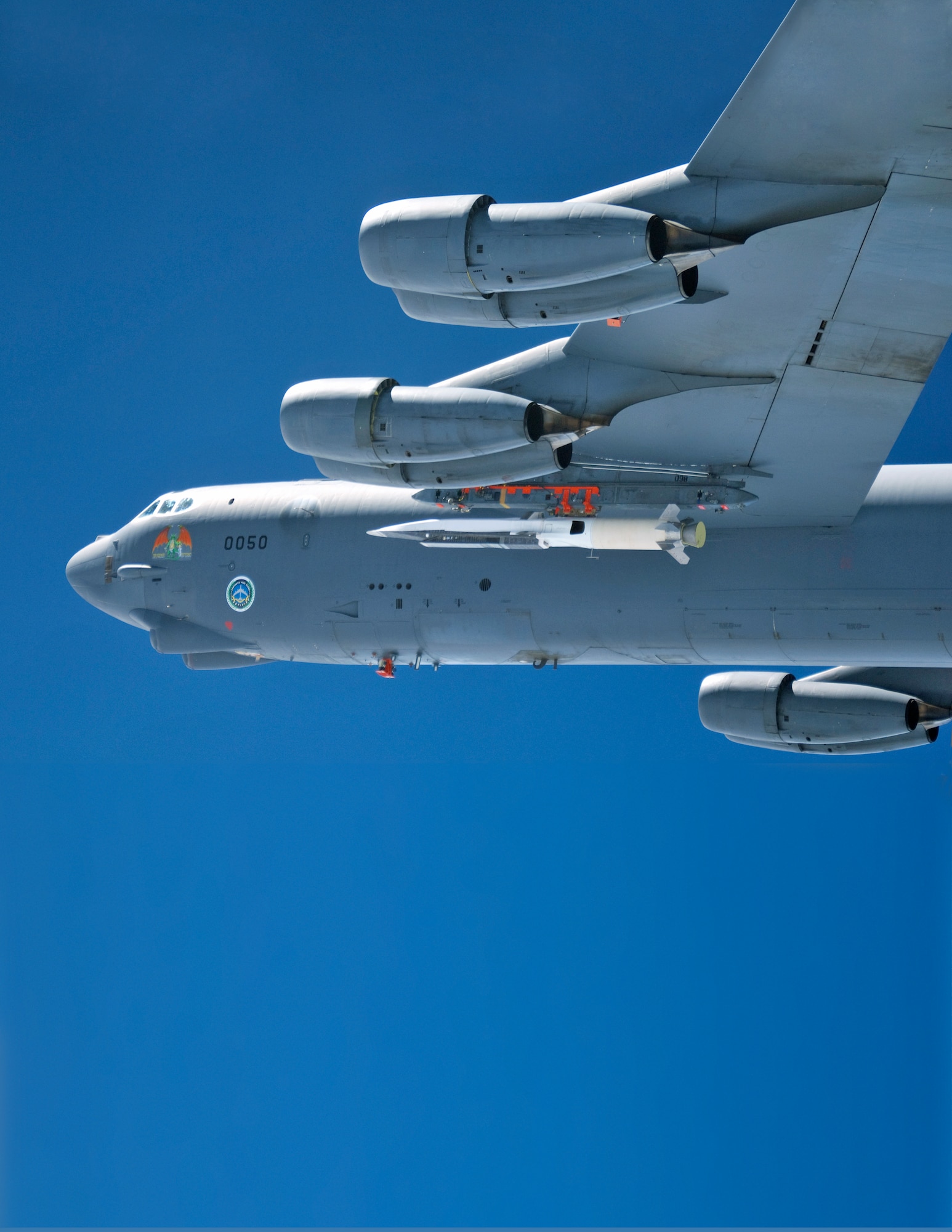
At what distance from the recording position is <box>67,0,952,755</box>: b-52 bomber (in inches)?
359

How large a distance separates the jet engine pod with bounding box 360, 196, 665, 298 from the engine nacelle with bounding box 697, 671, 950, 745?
7.70 m

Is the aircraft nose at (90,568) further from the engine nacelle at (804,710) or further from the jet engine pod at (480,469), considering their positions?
the engine nacelle at (804,710)

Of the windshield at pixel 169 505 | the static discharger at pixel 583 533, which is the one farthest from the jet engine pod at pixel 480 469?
the windshield at pixel 169 505

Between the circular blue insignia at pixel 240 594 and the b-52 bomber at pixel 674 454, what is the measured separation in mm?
26

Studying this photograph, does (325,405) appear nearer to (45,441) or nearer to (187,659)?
(187,659)

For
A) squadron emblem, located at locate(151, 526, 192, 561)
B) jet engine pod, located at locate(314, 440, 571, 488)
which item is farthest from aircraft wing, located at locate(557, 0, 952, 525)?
squadron emblem, located at locate(151, 526, 192, 561)

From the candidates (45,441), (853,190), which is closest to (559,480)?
(853,190)

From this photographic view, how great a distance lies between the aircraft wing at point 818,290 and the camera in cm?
838

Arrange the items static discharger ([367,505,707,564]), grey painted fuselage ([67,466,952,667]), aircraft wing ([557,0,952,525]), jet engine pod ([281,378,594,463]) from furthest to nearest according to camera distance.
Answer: grey painted fuselage ([67,466,952,667]), static discharger ([367,505,707,564]), jet engine pod ([281,378,594,463]), aircraft wing ([557,0,952,525])

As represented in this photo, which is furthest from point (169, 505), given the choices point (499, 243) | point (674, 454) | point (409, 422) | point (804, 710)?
point (804, 710)

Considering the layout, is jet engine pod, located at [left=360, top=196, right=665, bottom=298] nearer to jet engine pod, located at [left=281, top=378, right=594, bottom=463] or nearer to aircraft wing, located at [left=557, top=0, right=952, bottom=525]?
aircraft wing, located at [left=557, top=0, right=952, bottom=525]

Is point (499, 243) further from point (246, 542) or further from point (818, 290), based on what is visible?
point (246, 542)

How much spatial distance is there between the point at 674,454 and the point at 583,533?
1.20 meters

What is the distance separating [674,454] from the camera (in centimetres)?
1248
